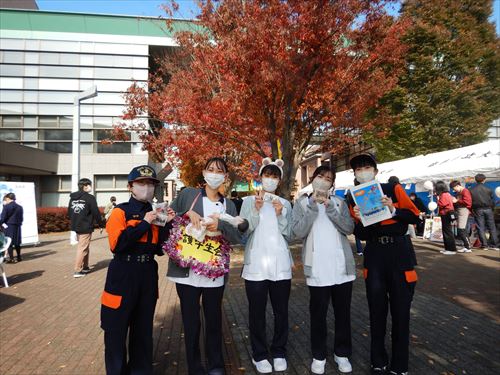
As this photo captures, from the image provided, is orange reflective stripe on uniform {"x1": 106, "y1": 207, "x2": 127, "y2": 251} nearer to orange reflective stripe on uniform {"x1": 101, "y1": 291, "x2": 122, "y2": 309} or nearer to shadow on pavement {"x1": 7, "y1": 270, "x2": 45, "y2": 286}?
orange reflective stripe on uniform {"x1": 101, "y1": 291, "x2": 122, "y2": 309}

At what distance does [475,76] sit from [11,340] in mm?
24886

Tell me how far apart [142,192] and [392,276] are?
2466 mm

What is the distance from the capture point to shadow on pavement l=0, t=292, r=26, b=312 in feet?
19.4

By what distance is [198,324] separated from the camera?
10.1 feet

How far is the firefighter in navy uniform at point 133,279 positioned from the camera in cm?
276

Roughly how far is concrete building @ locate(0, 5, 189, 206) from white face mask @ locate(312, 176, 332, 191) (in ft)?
76.2

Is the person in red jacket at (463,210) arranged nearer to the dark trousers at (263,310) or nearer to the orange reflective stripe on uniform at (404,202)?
the orange reflective stripe on uniform at (404,202)

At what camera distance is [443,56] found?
2069 centimetres

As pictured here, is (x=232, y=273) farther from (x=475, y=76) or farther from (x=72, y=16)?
(x=72, y=16)

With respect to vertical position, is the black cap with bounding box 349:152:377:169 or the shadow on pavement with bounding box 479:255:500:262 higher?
the black cap with bounding box 349:152:377:169

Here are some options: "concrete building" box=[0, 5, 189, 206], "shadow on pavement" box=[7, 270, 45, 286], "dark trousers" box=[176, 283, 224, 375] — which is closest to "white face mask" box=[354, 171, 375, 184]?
"dark trousers" box=[176, 283, 224, 375]

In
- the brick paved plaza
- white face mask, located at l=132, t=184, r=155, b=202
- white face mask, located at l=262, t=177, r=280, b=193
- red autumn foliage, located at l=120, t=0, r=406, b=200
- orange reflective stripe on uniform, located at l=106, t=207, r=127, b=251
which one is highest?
red autumn foliage, located at l=120, t=0, r=406, b=200

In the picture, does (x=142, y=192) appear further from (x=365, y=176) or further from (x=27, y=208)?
(x=27, y=208)

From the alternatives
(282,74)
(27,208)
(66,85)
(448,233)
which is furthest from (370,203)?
(66,85)
